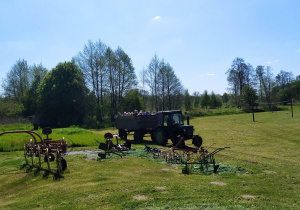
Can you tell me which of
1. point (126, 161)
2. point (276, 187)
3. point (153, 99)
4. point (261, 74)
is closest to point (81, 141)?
point (126, 161)

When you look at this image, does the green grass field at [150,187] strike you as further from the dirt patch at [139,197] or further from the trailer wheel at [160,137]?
the trailer wheel at [160,137]

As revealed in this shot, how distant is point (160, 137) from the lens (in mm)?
15477

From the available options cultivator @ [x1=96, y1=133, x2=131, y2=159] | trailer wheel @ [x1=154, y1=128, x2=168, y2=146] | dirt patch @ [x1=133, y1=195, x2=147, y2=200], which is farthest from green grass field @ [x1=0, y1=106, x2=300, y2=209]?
trailer wheel @ [x1=154, y1=128, x2=168, y2=146]

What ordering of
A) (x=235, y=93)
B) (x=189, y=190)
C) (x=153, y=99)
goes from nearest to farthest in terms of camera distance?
1. (x=189, y=190)
2. (x=153, y=99)
3. (x=235, y=93)

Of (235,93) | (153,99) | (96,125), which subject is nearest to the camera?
(96,125)

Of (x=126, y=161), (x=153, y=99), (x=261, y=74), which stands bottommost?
(x=126, y=161)

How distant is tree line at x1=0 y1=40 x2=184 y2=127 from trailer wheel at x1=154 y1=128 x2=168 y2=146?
2379 centimetres

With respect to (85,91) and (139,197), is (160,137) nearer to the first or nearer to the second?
(139,197)

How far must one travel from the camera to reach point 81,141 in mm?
16656

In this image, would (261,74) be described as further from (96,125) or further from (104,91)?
(96,125)

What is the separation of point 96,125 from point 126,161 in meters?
28.6

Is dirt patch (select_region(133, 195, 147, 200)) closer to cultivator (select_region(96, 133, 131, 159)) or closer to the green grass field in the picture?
the green grass field

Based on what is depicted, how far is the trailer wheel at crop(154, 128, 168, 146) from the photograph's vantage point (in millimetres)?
15266

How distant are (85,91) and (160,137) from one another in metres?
29.4
